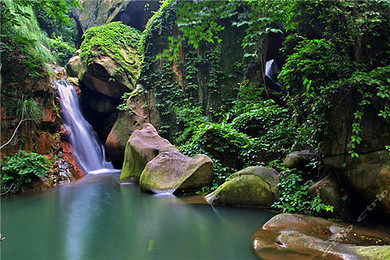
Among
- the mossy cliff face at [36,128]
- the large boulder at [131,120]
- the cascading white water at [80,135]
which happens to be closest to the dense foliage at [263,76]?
the large boulder at [131,120]

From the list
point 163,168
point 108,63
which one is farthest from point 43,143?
point 108,63

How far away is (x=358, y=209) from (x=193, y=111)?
740 centimetres

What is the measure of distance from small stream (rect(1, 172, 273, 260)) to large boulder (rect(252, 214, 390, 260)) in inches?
10.9

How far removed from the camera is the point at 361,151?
3.79 meters

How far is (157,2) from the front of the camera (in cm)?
1514

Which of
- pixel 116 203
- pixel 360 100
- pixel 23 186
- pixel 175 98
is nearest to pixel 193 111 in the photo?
pixel 175 98

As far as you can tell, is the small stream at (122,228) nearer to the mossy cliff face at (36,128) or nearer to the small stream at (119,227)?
the small stream at (119,227)

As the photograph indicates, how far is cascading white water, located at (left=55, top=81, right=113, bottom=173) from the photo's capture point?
35.7 feet

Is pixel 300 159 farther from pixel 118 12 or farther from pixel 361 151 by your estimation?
pixel 118 12

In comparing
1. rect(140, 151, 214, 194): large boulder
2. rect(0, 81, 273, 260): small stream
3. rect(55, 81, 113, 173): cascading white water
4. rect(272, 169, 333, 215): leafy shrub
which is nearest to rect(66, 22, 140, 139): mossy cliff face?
rect(55, 81, 113, 173): cascading white water

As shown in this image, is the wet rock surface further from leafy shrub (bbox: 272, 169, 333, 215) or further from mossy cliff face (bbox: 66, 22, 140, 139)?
mossy cliff face (bbox: 66, 22, 140, 139)

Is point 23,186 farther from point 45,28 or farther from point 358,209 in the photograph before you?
point 45,28

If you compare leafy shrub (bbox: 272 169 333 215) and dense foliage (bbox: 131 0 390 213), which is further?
leafy shrub (bbox: 272 169 333 215)

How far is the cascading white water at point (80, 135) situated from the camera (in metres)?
10.9
